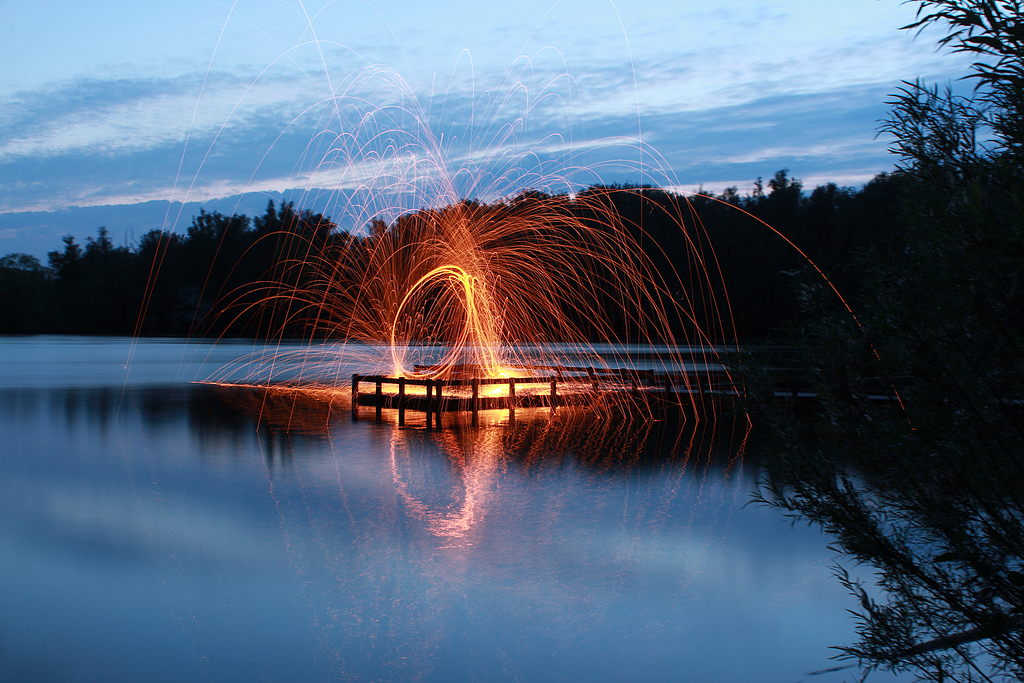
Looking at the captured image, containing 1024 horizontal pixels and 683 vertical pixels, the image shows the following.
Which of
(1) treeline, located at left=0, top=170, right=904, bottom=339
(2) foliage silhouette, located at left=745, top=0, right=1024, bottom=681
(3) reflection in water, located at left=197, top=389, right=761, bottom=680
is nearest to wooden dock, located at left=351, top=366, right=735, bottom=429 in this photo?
(3) reflection in water, located at left=197, top=389, right=761, bottom=680

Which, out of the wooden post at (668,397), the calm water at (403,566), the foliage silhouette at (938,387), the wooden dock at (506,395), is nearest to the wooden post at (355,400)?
the wooden dock at (506,395)

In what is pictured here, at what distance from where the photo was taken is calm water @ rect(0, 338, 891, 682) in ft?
17.6

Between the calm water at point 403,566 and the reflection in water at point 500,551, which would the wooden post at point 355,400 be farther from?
the calm water at point 403,566

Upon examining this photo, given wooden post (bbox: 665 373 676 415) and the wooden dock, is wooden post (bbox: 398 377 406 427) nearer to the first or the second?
the wooden dock

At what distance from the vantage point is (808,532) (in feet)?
29.4

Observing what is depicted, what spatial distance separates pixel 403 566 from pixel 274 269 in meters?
94.6

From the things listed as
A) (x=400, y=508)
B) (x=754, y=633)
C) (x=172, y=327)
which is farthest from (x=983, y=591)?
(x=172, y=327)

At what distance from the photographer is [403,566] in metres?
7.45

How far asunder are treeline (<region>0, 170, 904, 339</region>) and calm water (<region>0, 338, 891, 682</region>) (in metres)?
67.1

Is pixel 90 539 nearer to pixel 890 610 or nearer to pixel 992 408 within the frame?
pixel 890 610

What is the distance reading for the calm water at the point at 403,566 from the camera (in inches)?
212

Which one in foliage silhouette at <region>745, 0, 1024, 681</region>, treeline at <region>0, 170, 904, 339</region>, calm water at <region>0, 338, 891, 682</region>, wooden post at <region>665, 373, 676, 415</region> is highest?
treeline at <region>0, 170, 904, 339</region>

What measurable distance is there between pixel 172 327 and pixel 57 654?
113m

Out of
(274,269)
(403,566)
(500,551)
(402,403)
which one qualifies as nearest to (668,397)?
(402,403)
